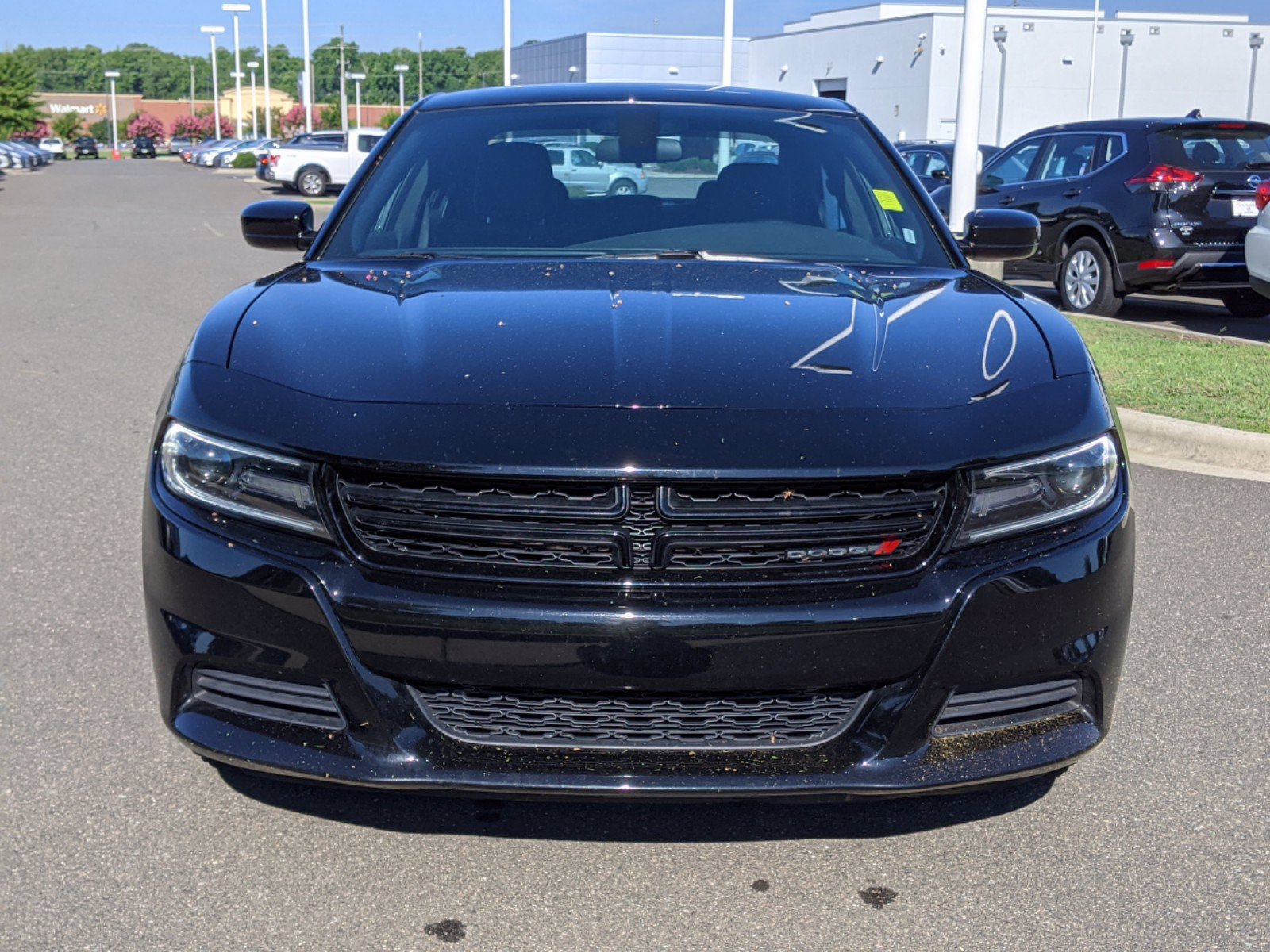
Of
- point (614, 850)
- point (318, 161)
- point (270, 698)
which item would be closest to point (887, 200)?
point (614, 850)

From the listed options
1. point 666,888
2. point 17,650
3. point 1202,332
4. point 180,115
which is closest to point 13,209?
point 1202,332

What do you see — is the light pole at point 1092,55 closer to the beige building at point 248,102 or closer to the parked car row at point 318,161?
the parked car row at point 318,161

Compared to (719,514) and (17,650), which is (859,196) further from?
(17,650)

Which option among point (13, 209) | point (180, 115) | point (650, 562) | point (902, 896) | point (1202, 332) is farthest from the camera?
point (180, 115)

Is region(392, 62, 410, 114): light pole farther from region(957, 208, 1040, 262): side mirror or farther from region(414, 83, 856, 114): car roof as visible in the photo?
region(957, 208, 1040, 262): side mirror

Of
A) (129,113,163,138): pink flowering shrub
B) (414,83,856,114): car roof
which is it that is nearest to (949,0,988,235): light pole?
(414,83,856,114): car roof

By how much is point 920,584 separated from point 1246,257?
911cm

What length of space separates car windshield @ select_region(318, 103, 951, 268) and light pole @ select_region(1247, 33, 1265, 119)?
58864 mm

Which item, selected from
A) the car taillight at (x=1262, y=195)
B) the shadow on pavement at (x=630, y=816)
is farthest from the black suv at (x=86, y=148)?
the shadow on pavement at (x=630, y=816)

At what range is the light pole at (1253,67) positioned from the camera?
56.4m

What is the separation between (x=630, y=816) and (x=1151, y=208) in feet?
Result: 33.2

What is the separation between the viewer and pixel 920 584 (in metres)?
2.60

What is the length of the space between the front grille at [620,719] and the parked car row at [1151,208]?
9.58 m

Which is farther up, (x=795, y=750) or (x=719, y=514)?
(x=719, y=514)
